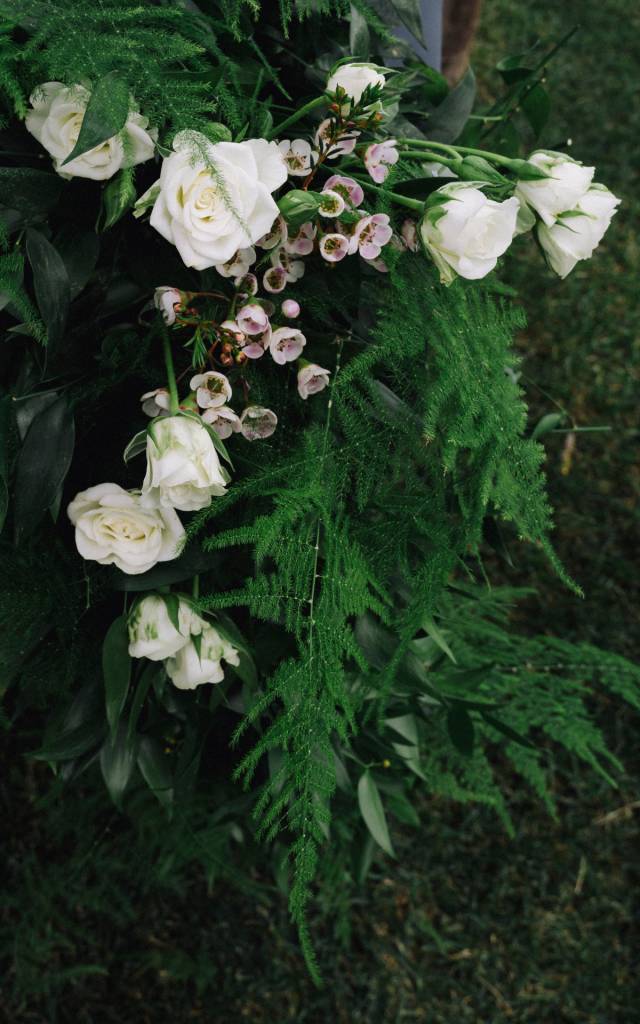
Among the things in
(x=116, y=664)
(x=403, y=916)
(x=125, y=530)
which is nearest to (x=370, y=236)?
(x=125, y=530)

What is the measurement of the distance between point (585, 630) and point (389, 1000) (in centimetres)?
68

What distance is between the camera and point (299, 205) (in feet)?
1.77

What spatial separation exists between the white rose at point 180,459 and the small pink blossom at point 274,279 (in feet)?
0.37

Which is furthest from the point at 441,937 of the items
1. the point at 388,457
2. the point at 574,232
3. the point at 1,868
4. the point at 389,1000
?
the point at 574,232

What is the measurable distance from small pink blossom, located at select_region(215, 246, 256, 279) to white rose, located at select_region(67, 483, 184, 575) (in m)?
0.15

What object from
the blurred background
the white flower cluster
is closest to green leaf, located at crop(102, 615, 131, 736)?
the white flower cluster

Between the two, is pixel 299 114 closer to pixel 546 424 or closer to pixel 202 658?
pixel 202 658

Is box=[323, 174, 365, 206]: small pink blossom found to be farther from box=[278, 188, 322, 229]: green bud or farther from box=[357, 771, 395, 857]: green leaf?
box=[357, 771, 395, 857]: green leaf

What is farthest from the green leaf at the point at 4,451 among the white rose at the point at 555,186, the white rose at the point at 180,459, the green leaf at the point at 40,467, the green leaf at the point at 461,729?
the green leaf at the point at 461,729

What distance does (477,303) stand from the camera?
0.66m

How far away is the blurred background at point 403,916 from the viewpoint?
4.35 ft

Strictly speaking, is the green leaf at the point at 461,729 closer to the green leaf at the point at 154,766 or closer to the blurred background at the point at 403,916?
the green leaf at the point at 154,766

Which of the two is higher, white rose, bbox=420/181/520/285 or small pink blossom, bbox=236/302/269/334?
white rose, bbox=420/181/520/285

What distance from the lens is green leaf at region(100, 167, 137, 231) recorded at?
518mm
